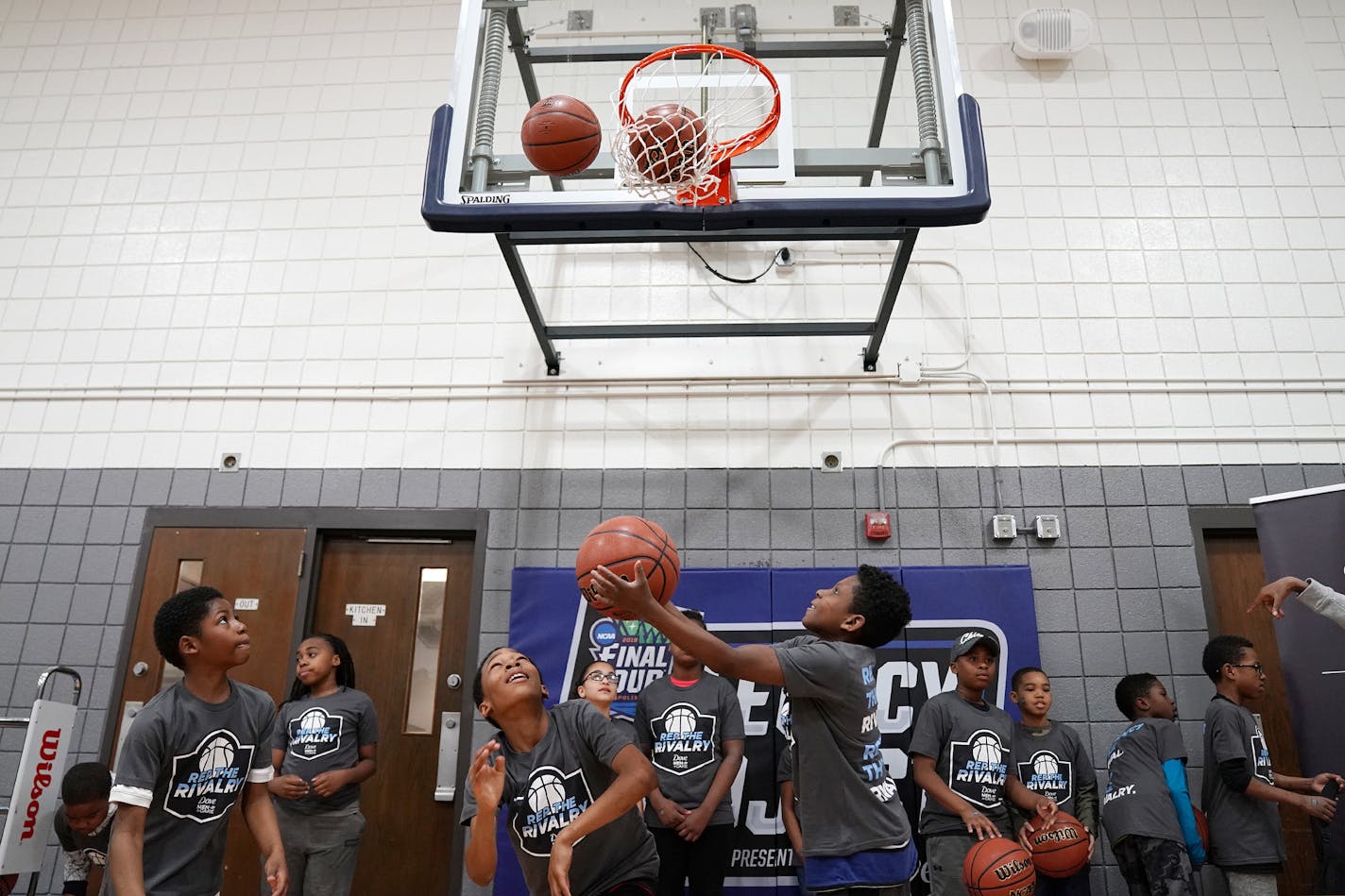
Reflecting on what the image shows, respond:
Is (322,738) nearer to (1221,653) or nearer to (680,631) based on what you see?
(680,631)

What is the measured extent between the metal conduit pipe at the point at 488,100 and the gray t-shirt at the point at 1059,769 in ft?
11.6

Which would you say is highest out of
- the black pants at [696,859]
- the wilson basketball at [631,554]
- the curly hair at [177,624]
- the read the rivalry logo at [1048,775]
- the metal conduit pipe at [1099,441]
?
the metal conduit pipe at [1099,441]

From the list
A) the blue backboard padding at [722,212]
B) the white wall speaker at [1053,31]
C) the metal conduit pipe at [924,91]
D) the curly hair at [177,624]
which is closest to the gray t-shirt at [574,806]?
the curly hair at [177,624]

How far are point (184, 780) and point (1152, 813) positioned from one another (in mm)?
3918

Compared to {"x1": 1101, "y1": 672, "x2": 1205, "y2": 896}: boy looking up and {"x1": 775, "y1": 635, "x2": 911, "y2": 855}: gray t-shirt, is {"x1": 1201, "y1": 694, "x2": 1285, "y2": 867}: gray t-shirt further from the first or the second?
{"x1": 775, "y1": 635, "x2": 911, "y2": 855}: gray t-shirt

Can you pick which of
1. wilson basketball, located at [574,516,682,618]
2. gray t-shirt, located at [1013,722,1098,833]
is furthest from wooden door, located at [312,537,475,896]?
gray t-shirt, located at [1013,722,1098,833]

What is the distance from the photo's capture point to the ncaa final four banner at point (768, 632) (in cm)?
488

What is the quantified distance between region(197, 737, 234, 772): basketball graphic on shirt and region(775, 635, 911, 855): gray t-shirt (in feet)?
6.03

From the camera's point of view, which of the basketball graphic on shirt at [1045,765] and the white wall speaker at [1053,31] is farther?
the white wall speaker at [1053,31]

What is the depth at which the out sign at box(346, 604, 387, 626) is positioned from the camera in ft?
17.5

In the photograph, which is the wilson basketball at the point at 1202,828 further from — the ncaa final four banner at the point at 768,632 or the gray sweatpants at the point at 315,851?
the gray sweatpants at the point at 315,851

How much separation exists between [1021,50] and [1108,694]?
422 centimetres

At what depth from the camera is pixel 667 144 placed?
362cm

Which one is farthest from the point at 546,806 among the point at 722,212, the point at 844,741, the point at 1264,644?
the point at 1264,644
